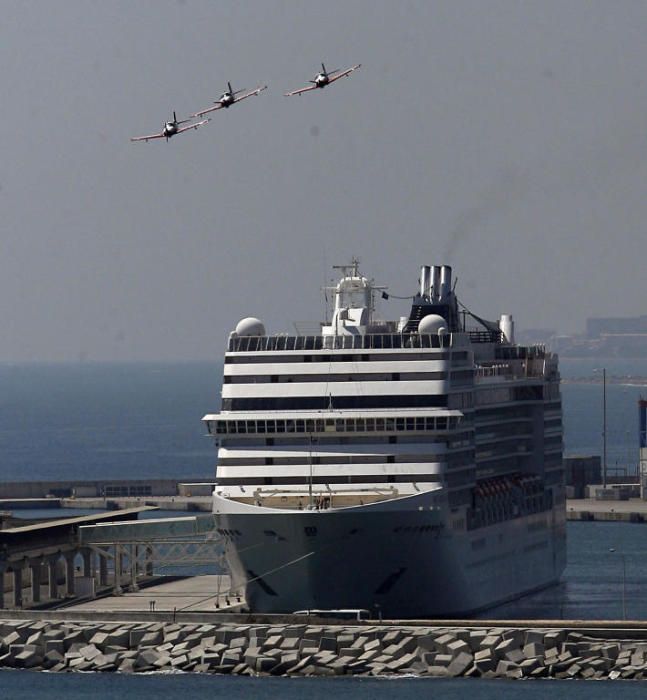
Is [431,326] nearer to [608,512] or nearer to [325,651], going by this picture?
[325,651]

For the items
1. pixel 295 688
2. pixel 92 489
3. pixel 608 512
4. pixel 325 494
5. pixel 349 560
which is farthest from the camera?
pixel 92 489

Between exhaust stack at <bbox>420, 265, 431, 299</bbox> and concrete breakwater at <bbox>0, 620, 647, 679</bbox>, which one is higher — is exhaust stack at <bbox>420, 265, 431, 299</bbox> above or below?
above

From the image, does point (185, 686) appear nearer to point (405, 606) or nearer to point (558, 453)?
point (405, 606)

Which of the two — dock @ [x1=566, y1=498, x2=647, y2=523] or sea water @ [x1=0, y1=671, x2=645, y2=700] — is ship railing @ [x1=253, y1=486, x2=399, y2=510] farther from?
dock @ [x1=566, y1=498, x2=647, y2=523]

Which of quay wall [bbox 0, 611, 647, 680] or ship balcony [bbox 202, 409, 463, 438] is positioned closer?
quay wall [bbox 0, 611, 647, 680]

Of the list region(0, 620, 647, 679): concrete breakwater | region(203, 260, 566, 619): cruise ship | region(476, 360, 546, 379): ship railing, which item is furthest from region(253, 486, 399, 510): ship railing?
region(476, 360, 546, 379): ship railing

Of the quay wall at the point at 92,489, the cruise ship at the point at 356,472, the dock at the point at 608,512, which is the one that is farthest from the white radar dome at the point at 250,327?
the quay wall at the point at 92,489

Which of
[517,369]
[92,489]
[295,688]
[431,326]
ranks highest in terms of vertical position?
[431,326]

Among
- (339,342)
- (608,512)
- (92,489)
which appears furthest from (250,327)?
(92,489)
